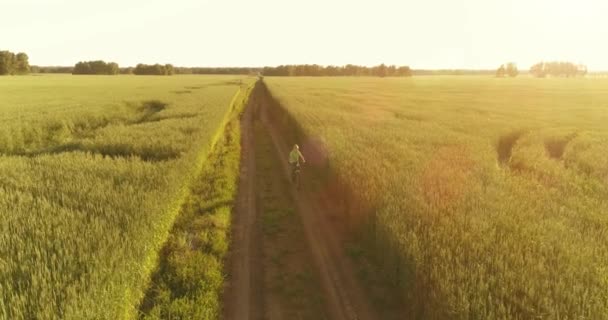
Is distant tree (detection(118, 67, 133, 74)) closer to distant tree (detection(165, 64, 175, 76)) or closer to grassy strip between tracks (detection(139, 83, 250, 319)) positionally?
distant tree (detection(165, 64, 175, 76))

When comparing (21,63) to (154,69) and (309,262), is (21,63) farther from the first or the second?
(309,262)

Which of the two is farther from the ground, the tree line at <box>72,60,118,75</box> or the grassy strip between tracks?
the tree line at <box>72,60,118,75</box>

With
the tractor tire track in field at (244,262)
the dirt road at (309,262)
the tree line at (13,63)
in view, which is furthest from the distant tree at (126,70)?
the dirt road at (309,262)

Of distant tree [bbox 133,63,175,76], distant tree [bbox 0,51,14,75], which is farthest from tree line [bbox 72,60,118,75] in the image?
distant tree [bbox 0,51,14,75]

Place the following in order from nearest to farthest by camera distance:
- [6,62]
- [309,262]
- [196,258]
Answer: [196,258], [309,262], [6,62]

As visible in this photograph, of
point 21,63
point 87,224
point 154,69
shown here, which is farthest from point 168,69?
point 87,224

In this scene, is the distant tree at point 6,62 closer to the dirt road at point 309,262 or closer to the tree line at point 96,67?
the tree line at point 96,67
